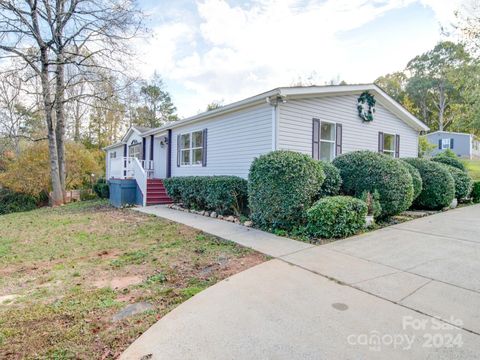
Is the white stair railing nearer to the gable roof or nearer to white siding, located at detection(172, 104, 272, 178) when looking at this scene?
white siding, located at detection(172, 104, 272, 178)

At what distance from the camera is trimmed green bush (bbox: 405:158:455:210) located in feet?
25.9

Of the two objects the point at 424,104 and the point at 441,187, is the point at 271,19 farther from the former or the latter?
the point at 424,104

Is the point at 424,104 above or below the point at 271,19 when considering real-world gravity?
above

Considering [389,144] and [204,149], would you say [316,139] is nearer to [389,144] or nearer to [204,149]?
[204,149]

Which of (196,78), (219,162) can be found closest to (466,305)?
(219,162)

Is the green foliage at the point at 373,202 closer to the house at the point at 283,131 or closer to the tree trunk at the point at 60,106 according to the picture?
the house at the point at 283,131

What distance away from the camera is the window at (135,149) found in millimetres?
17498

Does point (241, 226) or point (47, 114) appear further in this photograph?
point (47, 114)

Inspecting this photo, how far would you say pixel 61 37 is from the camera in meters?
13.0

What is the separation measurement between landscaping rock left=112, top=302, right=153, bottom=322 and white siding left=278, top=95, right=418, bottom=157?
588 centimetres

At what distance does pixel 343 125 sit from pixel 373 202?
445 centimetres

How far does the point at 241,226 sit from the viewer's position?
22.4 ft

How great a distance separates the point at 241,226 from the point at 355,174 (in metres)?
3.02

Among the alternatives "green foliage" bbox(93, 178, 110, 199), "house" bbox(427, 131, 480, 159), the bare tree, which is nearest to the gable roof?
the bare tree
